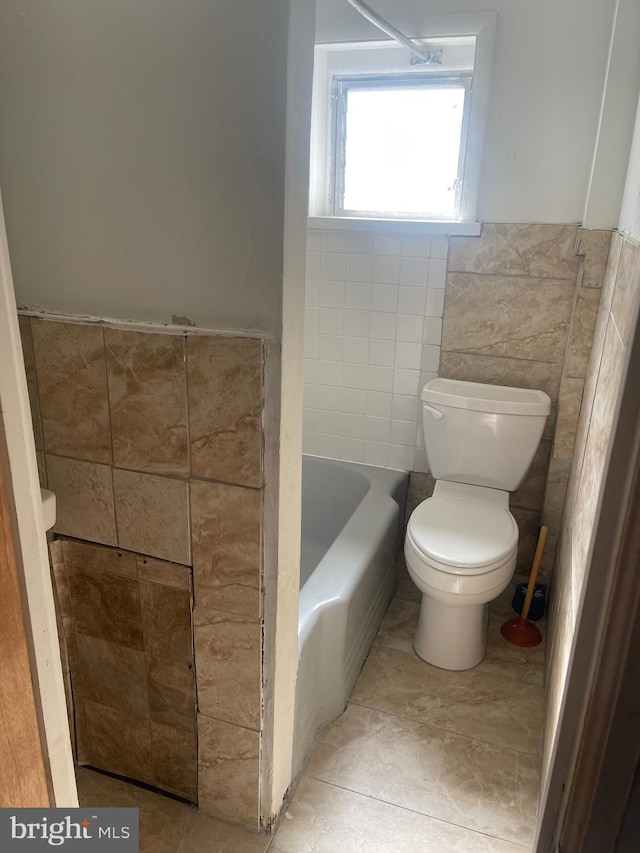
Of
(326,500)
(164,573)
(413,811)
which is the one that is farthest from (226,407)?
(326,500)

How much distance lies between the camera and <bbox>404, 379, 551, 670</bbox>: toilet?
1.99m

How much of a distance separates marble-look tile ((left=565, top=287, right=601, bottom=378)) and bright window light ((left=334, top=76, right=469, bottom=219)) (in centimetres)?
57

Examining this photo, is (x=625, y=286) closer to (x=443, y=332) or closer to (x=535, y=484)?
(x=443, y=332)

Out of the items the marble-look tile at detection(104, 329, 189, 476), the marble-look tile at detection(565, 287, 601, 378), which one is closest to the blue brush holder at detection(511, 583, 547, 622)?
the marble-look tile at detection(565, 287, 601, 378)

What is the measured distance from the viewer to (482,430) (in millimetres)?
2246

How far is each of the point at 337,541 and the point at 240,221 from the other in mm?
1279

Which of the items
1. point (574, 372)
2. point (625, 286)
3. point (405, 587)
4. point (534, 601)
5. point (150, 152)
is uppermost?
point (150, 152)

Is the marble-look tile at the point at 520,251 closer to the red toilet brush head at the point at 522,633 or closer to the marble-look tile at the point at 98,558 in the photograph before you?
the red toilet brush head at the point at 522,633

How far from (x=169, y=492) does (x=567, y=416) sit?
59.6 inches

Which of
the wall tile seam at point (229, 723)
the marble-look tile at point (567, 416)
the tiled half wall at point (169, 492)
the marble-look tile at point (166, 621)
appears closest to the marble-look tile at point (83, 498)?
the tiled half wall at point (169, 492)

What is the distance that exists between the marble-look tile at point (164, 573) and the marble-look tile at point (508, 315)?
1448 mm

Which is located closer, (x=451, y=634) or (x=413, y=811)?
(x=413, y=811)

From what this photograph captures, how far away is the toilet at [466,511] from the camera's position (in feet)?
Result: 6.53

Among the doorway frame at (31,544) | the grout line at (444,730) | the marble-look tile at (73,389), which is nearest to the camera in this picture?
the doorway frame at (31,544)
